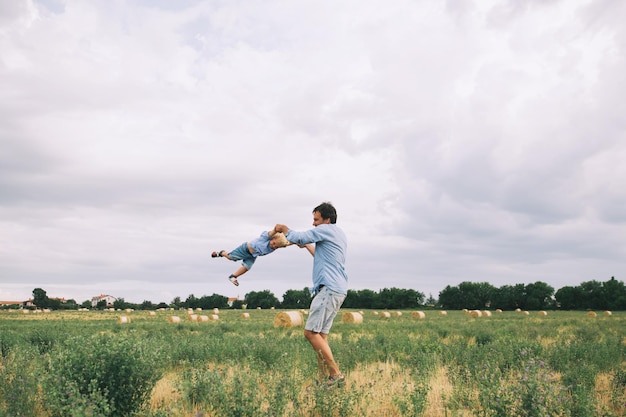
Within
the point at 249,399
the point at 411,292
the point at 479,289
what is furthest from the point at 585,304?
the point at 249,399

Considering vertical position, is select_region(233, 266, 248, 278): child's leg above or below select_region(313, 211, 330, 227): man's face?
below

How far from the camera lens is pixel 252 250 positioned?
6.87m

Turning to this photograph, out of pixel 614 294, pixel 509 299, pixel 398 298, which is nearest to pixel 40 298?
pixel 398 298

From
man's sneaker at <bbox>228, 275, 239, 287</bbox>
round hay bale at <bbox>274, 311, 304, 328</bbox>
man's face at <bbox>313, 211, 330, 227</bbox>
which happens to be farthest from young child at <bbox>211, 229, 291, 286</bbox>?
round hay bale at <bbox>274, 311, 304, 328</bbox>

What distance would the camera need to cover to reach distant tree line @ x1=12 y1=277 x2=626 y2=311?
90312 millimetres

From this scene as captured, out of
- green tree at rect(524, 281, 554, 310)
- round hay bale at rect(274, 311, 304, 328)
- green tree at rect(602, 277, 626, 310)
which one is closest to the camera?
round hay bale at rect(274, 311, 304, 328)

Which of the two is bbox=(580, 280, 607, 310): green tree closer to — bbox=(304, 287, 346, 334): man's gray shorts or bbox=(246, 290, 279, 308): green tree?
bbox=(246, 290, 279, 308): green tree

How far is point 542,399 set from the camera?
4.68 metres

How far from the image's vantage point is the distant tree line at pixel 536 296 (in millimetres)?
90625

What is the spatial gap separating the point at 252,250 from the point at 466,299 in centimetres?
10259

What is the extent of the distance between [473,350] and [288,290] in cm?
8616

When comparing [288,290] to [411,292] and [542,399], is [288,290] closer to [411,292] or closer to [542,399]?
[411,292]

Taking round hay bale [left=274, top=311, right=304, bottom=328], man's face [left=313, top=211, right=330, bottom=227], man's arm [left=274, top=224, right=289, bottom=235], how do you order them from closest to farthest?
man's arm [left=274, top=224, right=289, bottom=235]
man's face [left=313, top=211, right=330, bottom=227]
round hay bale [left=274, top=311, right=304, bottom=328]

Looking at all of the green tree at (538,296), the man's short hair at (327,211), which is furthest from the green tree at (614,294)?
the man's short hair at (327,211)
